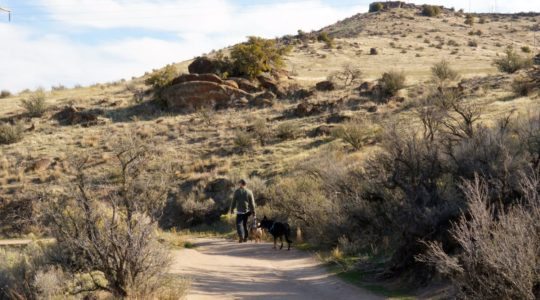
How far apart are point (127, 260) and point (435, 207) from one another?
538cm

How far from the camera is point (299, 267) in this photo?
12.0 m

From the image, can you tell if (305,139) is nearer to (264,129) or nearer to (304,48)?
(264,129)

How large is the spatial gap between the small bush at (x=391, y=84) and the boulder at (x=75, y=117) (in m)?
19.8

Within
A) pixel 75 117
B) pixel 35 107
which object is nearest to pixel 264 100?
pixel 75 117

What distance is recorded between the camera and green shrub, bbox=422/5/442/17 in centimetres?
8194

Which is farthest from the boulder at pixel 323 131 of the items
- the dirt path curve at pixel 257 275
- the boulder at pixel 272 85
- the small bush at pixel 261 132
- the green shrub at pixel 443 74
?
the dirt path curve at pixel 257 275

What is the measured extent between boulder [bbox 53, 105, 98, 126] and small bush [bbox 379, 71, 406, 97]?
65.1 feet

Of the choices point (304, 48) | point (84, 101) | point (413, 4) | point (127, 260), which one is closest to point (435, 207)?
point (127, 260)

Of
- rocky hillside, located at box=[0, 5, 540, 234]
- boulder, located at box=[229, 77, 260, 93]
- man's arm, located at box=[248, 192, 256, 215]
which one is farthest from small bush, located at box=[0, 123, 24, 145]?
man's arm, located at box=[248, 192, 256, 215]

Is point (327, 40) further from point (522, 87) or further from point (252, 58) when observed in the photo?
point (522, 87)

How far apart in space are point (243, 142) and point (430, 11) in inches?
2368

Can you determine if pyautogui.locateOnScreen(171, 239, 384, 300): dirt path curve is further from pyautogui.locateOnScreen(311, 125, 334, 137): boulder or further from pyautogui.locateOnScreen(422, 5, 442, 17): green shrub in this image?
pyautogui.locateOnScreen(422, 5, 442, 17): green shrub

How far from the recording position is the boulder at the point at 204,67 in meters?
41.7

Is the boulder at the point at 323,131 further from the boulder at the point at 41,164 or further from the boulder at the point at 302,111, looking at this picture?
the boulder at the point at 41,164
